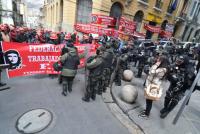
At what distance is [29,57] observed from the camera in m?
6.15

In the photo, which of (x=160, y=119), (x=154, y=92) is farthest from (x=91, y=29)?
(x=160, y=119)

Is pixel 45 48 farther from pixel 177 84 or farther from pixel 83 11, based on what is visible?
pixel 83 11

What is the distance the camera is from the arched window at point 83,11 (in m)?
17.2

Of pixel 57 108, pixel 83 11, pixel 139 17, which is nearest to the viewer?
pixel 57 108

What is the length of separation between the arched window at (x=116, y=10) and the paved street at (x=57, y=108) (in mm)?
13147

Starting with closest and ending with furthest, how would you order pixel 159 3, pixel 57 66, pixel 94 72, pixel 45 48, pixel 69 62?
1. pixel 94 72
2. pixel 69 62
3. pixel 57 66
4. pixel 45 48
5. pixel 159 3

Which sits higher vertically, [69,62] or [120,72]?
[69,62]

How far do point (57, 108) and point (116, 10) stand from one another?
15105mm

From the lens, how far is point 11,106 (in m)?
4.82

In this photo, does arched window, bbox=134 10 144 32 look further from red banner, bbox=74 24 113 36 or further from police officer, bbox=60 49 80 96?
police officer, bbox=60 49 80 96

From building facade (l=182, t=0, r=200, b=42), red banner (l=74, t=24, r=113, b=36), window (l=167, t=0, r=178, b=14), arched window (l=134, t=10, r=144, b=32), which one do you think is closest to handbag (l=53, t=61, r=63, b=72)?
red banner (l=74, t=24, r=113, b=36)

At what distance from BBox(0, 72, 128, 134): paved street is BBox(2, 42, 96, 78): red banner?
1.66 ft

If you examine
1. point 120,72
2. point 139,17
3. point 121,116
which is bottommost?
Result: point 121,116

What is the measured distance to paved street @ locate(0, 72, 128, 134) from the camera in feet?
13.9
